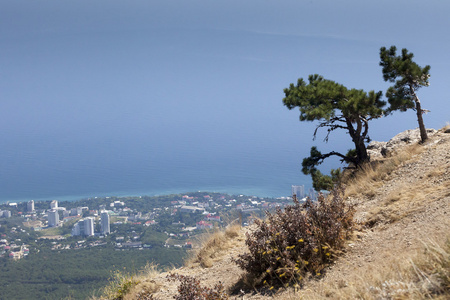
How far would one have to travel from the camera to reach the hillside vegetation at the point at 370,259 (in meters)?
3.33

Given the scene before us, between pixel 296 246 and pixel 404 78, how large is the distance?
1178cm

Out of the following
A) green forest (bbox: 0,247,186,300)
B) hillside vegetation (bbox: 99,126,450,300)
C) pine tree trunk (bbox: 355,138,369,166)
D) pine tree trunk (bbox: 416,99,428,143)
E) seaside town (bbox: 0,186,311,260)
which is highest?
pine tree trunk (bbox: 416,99,428,143)

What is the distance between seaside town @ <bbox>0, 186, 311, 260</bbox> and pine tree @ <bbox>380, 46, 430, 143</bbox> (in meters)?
24.9

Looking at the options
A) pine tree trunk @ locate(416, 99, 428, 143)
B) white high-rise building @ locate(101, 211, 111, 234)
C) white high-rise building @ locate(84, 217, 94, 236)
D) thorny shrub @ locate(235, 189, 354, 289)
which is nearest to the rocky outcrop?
pine tree trunk @ locate(416, 99, 428, 143)

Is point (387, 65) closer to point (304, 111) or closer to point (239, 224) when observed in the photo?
point (304, 111)

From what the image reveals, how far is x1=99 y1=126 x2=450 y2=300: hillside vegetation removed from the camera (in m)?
3.33

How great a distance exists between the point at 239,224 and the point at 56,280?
38897mm

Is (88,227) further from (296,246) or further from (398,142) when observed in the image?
(296,246)

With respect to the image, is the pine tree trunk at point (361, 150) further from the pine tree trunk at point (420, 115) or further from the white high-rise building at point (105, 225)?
the white high-rise building at point (105, 225)

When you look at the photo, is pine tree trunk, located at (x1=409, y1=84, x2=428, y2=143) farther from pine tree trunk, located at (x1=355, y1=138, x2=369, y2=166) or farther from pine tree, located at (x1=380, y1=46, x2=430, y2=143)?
pine tree trunk, located at (x1=355, y1=138, x2=369, y2=166)

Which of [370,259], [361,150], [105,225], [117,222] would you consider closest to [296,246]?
[370,259]

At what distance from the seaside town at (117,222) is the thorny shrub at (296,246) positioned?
3349cm

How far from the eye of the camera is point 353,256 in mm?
5180

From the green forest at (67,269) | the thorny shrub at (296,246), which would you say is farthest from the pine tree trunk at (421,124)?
the green forest at (67,269)
